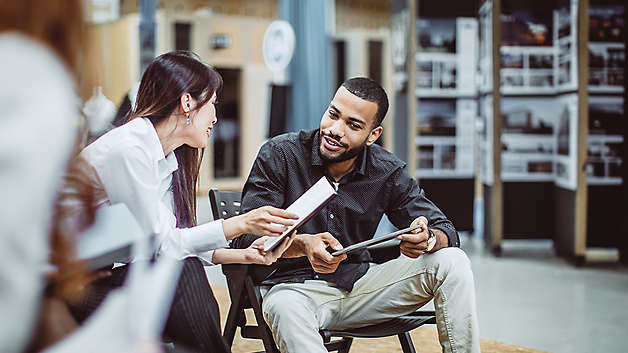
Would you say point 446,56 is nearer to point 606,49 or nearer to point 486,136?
point 486,136

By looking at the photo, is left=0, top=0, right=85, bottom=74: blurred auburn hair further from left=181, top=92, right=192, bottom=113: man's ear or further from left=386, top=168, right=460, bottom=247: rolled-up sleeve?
left=386, top=168, right=460, bottom=247: rolled-up sleeve

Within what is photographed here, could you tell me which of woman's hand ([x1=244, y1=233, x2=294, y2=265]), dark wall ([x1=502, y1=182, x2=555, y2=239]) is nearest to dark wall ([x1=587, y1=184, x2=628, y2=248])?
dark wall ([x1=502, y1=182, x2=555, y2=239])

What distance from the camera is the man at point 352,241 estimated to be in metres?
2.33

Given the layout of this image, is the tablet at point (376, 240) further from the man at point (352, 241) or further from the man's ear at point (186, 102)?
the man's ear at point (186, 102)

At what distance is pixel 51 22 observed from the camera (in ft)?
3.05

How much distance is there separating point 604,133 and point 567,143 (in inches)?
10.7

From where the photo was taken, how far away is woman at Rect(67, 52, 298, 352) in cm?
178

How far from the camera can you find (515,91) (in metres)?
5.90

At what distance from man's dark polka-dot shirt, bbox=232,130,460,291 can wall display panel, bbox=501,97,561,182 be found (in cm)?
345

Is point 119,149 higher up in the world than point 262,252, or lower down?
higher up

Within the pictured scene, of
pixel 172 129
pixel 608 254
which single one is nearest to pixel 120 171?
pixel 172 129

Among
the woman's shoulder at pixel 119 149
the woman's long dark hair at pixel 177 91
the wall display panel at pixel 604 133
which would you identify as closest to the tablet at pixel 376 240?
the woman's long dark hair at pixel 177 91

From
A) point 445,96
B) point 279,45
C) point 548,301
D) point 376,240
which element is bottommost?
point 548,301

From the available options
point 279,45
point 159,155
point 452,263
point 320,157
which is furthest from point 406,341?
point 279,45
